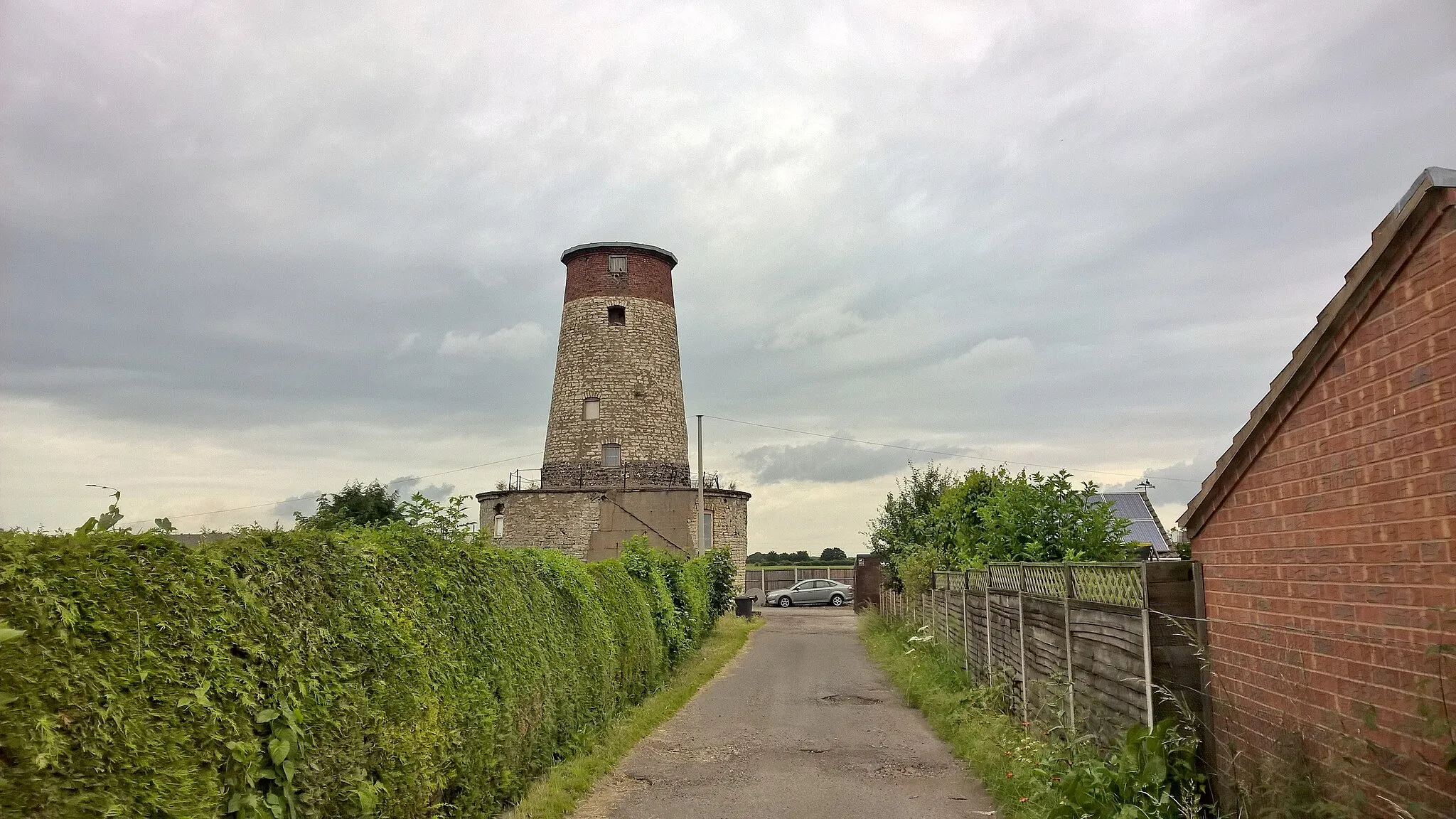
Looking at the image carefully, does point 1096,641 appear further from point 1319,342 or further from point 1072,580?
point 1319,342

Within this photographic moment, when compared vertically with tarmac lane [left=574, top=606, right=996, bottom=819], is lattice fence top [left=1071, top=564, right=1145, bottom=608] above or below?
above

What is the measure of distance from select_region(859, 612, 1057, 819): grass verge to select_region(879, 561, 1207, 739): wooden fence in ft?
1.11

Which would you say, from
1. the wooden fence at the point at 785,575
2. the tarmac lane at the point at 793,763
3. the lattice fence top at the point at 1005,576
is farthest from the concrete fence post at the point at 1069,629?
the wooden fence at the point at 785,575

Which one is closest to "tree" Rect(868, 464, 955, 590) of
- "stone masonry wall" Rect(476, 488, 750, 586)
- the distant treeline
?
"stone masonry wall" Rect(476, 488, 750, 586)

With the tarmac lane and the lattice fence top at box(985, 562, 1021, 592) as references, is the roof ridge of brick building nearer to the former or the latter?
the tarmac lane

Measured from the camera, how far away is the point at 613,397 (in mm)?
36500

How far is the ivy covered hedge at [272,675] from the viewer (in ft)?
10.9

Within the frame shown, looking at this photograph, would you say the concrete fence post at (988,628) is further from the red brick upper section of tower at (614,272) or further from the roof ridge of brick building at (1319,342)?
the red brick upper section of tower at (614,272)

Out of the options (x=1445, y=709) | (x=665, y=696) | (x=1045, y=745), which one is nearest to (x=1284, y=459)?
(x=1445, y=709)

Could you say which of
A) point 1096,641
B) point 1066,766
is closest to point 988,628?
point 1096,641

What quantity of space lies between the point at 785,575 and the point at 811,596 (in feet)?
24.0

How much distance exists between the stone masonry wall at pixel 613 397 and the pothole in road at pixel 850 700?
22.6 metres

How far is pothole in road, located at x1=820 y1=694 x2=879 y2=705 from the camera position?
1347 centimetres

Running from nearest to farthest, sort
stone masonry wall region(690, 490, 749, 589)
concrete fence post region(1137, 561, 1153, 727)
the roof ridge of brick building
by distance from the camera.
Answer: the roof ridge of brick building → concrete fence post region(1137, 561, 1153, 727) → stone masonry wall region(690, 490, 749, 589)
